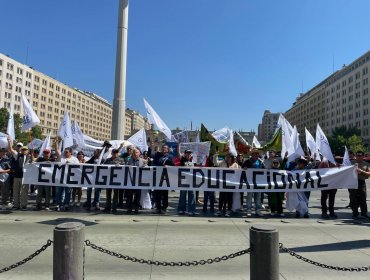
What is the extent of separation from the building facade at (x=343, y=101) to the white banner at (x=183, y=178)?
9269 centimetres

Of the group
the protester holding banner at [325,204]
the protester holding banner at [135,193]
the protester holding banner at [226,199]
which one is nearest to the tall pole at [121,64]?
Result: the protester holding banner at [135,193]

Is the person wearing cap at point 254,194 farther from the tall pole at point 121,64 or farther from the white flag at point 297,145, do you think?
the tall pole at point 121,64

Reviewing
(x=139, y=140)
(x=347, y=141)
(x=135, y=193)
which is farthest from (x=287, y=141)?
(x=347, y=141)

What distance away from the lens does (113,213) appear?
35.9ft

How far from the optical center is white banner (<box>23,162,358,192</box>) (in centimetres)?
1103

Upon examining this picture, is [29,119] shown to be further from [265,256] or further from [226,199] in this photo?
[265,256]

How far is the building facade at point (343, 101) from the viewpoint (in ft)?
313

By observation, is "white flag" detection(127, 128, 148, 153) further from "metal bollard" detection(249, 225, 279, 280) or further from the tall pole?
"metal bollard" detection(249, 225, 279, 280)

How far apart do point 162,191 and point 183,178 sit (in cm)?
81

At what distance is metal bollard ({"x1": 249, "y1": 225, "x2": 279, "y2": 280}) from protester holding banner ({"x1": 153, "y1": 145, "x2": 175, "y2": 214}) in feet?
22.9

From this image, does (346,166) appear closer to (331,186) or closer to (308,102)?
(331,186)

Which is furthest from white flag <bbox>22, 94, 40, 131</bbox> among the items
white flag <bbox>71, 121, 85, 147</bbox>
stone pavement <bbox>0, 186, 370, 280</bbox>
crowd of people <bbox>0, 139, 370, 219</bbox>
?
stone pavement <bbox>0, 186, 370, 280</bbox>

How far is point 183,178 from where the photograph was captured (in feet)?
36.4

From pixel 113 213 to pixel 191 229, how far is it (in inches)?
126
